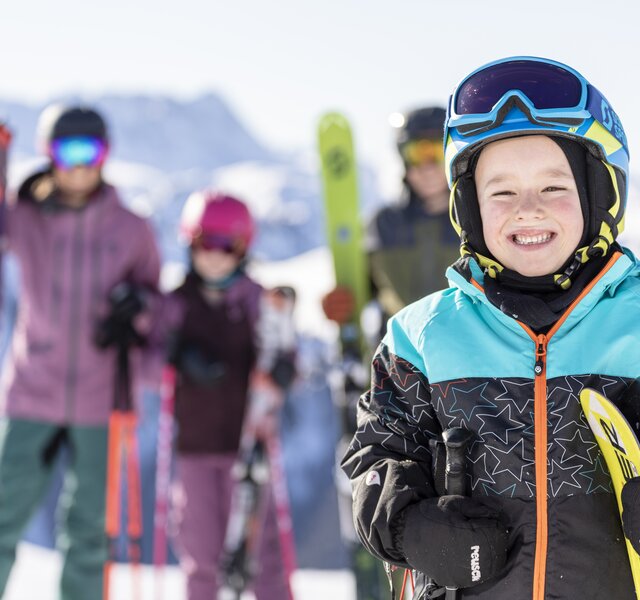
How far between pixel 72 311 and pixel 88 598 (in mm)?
1448

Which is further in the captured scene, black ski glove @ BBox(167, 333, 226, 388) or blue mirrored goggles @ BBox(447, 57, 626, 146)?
black ski glove @ BBox(167, 333, 226, 388)

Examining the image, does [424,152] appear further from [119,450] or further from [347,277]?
[119,450]

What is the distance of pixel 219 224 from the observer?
192 inches

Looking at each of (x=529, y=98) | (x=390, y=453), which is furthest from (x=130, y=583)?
(x=529, y=98)

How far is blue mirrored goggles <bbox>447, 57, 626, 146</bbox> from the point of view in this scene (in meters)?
2.09

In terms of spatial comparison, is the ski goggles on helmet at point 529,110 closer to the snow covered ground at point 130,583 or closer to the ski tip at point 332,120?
the ski tip at point 332,120

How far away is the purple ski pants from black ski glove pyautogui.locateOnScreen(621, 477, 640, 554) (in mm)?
3025

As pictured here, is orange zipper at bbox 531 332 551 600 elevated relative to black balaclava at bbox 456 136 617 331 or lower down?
lower down

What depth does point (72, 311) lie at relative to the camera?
4480mm

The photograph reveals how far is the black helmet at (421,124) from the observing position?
4570 mm

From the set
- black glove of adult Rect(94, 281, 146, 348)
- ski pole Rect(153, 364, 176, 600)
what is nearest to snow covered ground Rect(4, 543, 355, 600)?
ski pole Rect(153, 364, 176, 600)

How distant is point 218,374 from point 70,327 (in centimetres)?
83

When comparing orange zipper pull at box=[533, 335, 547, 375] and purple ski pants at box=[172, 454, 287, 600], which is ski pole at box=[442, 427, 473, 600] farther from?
purple ski pants at box=[172, 454, 287, 600]

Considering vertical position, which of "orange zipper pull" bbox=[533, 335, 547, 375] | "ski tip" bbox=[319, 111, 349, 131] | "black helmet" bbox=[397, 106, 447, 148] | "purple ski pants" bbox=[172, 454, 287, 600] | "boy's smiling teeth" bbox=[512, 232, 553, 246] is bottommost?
"purple ski pants" bbox=[172, 454, 287, 600]
